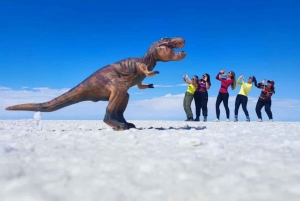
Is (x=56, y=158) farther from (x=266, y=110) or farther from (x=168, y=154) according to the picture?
(x=266, y=110)

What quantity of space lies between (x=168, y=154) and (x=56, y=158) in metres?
0.87

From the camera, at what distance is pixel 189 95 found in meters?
10.2

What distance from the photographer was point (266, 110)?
991cm

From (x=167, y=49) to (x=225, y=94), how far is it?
5.02m

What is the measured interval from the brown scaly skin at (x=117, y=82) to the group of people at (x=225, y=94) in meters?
4.83

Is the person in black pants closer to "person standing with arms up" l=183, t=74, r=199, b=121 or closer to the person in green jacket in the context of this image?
"person standing with arms up" l=183, t=74, r=199, b=121

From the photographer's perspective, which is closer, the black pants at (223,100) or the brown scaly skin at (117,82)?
the brown scaly skin at (117,82)

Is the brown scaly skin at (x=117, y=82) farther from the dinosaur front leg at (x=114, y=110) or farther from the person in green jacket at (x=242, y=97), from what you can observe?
the person in green jacket at (x=242, y=97)

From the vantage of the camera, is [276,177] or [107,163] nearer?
[276,177]

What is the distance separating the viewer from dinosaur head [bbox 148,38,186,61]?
5.29 metres

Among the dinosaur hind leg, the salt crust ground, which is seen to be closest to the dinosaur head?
the dinosaur hind leg

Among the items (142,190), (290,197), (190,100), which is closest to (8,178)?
(142,190)

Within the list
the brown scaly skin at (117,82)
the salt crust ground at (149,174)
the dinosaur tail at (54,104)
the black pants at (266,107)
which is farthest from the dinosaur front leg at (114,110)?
the black pants at (266,107)

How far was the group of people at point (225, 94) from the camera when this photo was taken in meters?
9.77
